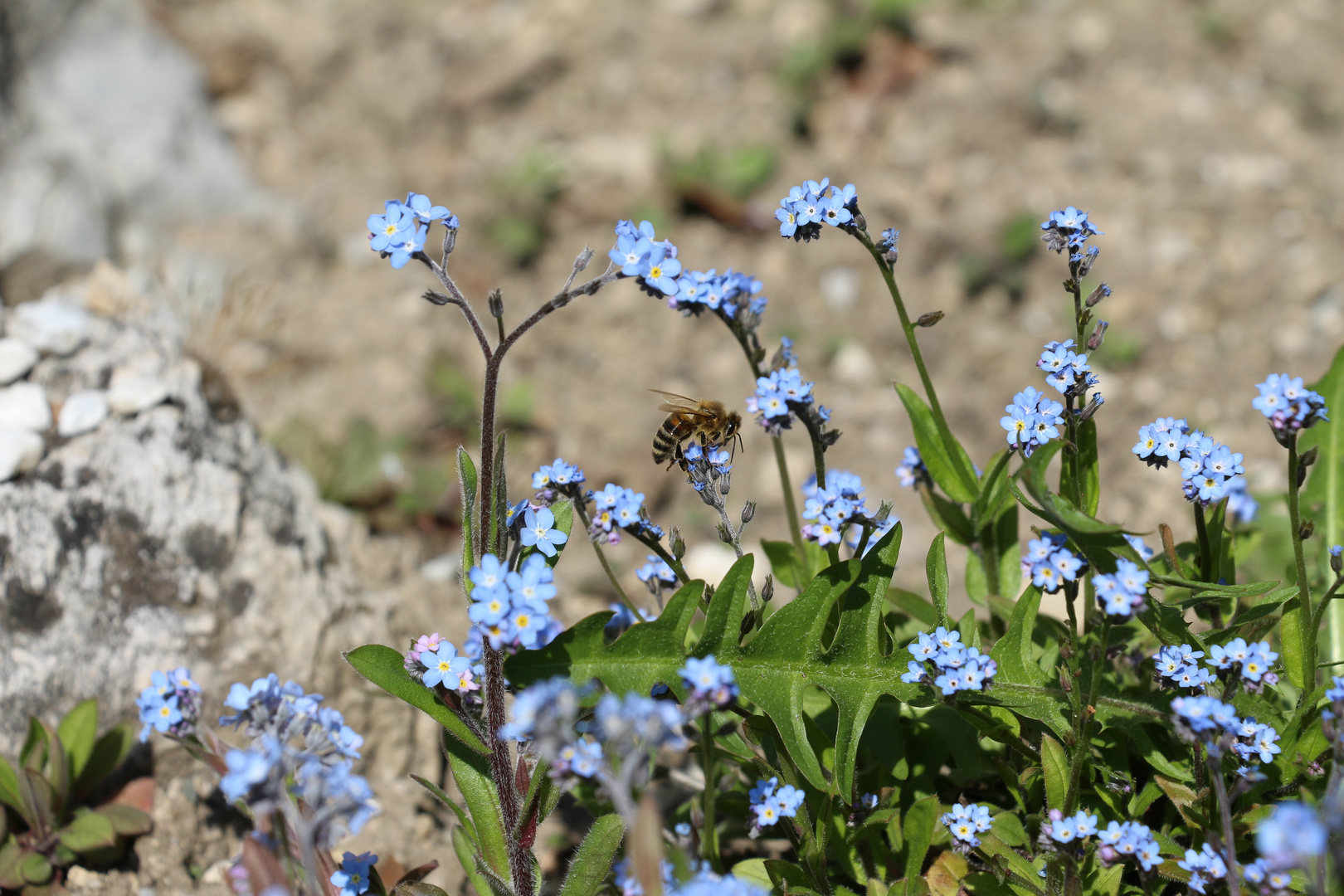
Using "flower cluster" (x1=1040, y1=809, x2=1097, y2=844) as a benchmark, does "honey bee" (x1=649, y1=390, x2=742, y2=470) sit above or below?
above

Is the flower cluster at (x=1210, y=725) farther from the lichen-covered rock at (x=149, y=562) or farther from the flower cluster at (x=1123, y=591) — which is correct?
the lichen-covered rock at (x=149, y=562)

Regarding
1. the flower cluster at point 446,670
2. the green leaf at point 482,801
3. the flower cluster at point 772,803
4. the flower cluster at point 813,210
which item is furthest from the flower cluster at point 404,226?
the flower cluster at point 772,803

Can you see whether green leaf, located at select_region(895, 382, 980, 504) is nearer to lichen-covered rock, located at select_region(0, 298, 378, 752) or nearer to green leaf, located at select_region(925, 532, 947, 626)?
green leaf, located at select_region(925, 532, 947, 626)

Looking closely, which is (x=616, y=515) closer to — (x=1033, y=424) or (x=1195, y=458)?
(x=1033, y=424)

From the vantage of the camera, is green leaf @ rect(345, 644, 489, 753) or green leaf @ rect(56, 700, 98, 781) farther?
green leaf @ rect(56, 700, 98, 781)

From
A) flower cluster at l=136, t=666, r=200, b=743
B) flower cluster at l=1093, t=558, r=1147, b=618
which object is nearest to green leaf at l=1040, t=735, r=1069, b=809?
flower cluster at l=1093, t=558, r=1147, b=618

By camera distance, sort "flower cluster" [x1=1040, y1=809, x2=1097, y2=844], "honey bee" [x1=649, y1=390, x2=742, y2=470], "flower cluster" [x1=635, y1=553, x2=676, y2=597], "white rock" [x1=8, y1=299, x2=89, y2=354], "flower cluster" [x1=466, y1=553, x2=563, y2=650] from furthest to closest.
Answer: "white rock" [x1=8, y1=299, x2=89, y2=354]
"honey bee" [x1=649, y1=390, x2=742, y2=470]
"flower cluster" [x1=635, y1=553, x2=676, y2=597]
"flower cluster" [x1=1040, y1=809, x2=1097, y2=844]
"flower cluster" [x1=466, y1=553, x2=563, y2=650]

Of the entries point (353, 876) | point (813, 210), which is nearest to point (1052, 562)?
point (813, 210)
